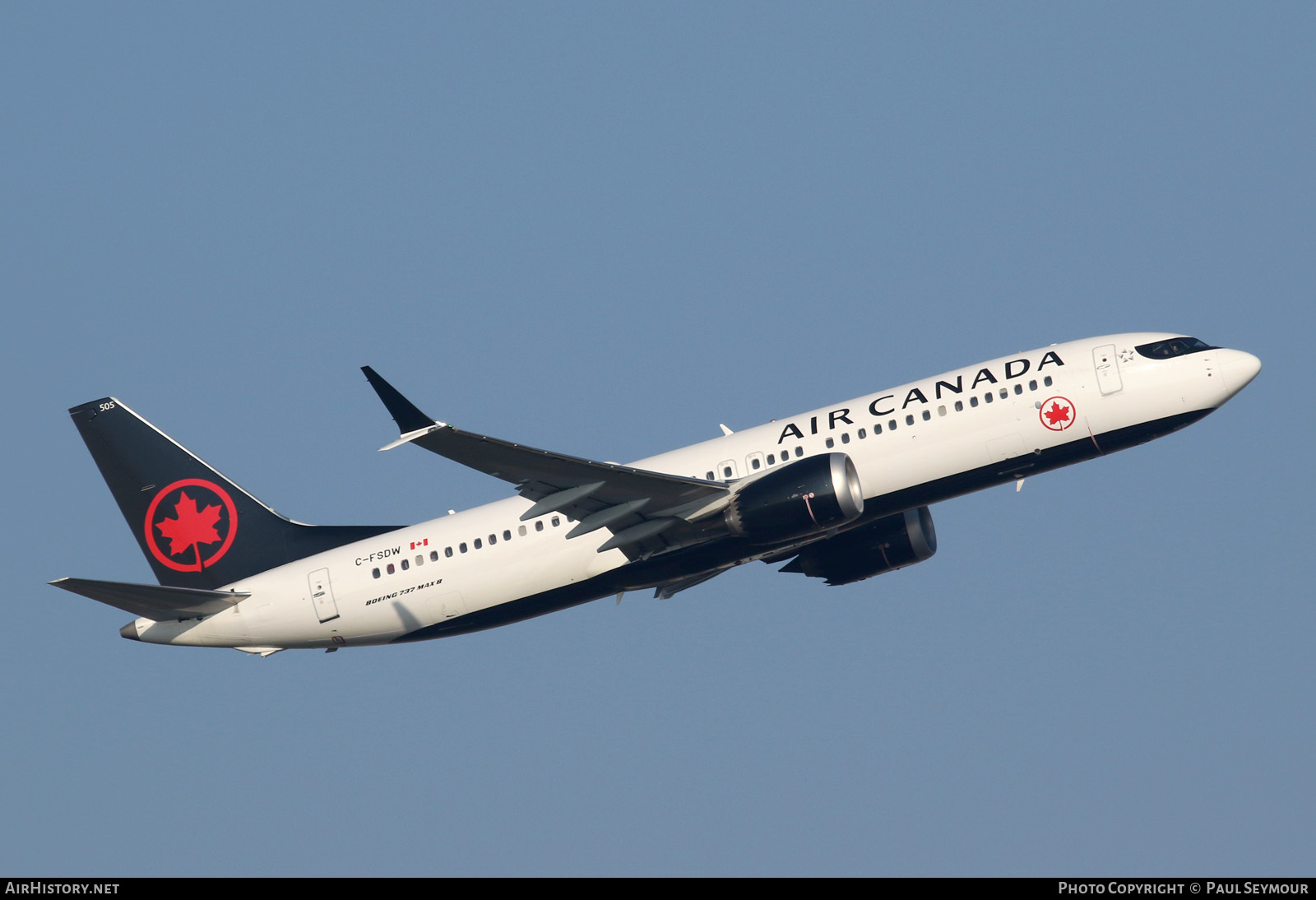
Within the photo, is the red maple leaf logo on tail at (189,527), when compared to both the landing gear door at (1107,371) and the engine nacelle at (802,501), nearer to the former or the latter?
the engine nacelle at (802,501)

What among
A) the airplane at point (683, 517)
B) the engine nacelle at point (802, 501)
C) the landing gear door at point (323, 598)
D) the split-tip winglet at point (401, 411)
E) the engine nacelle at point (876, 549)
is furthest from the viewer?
the engine nacelle at point (876, 549)

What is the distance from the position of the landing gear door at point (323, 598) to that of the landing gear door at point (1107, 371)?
24.6m

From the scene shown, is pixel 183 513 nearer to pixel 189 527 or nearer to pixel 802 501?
pixel 189 527

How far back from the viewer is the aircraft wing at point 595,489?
4059 cm

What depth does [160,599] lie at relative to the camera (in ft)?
152

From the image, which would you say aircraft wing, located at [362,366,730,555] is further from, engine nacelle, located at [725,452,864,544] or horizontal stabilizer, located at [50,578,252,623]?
horizontal stabilizer, located at [50,578,252,623]

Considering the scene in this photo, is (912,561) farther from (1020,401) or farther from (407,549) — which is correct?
(407,549)

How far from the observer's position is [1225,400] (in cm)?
4403

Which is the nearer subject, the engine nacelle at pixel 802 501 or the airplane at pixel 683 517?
the engine nacelle at pixel 802 501

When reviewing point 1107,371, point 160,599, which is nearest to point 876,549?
point 1107,371

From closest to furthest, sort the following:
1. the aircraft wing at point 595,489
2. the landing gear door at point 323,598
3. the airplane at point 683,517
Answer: the aircraft wing at point 595,489 < the airplane at point 683,517 < the landing gear door at point 323,598

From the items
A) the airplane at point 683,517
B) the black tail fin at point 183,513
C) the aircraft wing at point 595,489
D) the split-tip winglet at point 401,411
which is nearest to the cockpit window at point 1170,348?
the airplane at point 683,517

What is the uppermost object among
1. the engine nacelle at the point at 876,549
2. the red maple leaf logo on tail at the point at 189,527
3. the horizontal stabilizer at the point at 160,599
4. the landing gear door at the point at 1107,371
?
the landing gear door at the point at 1107,371

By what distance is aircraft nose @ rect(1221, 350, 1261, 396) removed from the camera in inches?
1725
